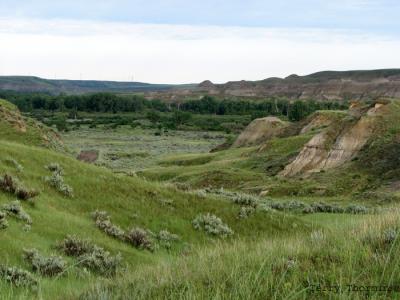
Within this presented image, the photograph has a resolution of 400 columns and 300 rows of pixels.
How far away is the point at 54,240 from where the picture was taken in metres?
11.2

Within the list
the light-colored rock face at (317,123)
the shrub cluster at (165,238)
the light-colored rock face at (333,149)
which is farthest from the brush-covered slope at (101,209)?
the light-colored rock face at (317,123)

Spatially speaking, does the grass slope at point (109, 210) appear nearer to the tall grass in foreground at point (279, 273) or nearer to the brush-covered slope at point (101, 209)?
the brush-covered slope at point (101, 209)

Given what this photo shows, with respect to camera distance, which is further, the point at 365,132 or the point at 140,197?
the point at 365,132

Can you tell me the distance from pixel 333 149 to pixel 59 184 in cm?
3136

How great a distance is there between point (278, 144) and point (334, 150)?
11.7 m

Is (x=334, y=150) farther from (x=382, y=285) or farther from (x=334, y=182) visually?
(x=382, y=285)

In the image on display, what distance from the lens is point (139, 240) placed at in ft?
42.5

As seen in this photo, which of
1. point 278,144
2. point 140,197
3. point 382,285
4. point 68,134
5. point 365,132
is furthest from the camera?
point 68,134

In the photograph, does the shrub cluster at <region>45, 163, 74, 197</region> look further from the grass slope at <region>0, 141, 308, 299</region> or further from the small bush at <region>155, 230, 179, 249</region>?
the small bush at <region>155, 230, 179, 249</region>

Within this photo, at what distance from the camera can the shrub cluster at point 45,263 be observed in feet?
30.7

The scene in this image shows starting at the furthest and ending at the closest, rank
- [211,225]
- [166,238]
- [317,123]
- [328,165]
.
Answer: [317,123] < [328,165] < [211,225] < [166,238]

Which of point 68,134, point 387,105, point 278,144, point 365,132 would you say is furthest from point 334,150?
point 68,134

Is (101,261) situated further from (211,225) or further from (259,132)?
(259,132)

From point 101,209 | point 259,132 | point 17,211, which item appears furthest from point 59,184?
point 259,132
